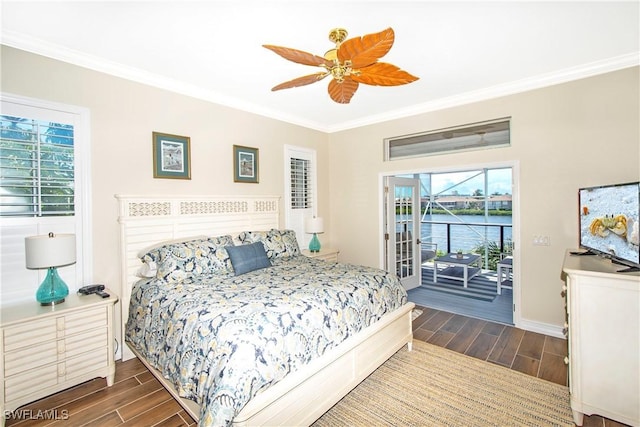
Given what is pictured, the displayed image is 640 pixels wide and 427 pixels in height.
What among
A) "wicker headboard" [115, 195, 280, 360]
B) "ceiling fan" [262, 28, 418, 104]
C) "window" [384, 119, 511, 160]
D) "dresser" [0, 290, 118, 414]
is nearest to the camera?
"ceiling fan" [262, 28, 418, 104]

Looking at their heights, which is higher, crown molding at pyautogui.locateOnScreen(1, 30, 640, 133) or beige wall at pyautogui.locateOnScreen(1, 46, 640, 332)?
crown molding at pyautogui.locateOnScreen(1, 30, 640, 133)

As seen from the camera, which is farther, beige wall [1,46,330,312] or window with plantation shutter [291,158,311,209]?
window with plantation shutter [291,158,311,209]

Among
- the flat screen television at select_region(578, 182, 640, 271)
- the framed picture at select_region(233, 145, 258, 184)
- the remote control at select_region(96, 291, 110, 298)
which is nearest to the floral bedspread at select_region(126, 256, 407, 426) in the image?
the remote control at select_region(96, 291, 110, 298)

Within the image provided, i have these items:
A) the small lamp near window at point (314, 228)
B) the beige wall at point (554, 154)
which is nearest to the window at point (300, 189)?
the small lamp near window at point (314, 228)

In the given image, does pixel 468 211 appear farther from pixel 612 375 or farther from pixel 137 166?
pixel 137 166

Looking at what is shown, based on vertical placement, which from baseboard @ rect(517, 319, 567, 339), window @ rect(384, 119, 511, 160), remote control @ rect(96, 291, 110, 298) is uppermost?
window @ rect(384, 119, 511, 160)

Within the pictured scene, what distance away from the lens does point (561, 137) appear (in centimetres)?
315

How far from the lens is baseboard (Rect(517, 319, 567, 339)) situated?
10.6 feet

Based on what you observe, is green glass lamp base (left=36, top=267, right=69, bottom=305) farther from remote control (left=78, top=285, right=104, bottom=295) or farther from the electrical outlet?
the electrical outlet

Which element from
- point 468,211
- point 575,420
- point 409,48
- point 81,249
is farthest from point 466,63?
point 468,211

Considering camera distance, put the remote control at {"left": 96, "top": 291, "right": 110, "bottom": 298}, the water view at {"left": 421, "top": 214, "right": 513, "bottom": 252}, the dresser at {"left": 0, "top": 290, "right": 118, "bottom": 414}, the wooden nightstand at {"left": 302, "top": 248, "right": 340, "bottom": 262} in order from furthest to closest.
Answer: the water view at {"left": 421, "top": 214, "right": 513, "bottom": 252} < the wooden nightstand at {"left": 302, "top": 248, "right": 340, "bottom": 262} < the remote control at {"left": 96, "top": 291, "right": 110, "bottom": 298} < the dresser at {"left": 0, "top": 290, "right": 118, "bottom": 414}

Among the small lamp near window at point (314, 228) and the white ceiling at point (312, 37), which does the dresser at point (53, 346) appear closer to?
the white ceiling at point (312, 37)

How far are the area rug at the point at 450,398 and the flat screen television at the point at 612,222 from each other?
45.4 inches

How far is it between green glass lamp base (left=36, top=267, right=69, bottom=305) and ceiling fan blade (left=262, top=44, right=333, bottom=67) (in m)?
2.39
